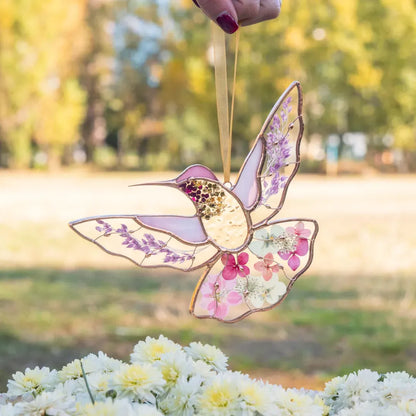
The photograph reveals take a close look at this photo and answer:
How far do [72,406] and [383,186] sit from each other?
45.2 feet

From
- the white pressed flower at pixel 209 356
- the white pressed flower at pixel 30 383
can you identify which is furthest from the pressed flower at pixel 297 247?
the white pressed flower at pixel 30 383

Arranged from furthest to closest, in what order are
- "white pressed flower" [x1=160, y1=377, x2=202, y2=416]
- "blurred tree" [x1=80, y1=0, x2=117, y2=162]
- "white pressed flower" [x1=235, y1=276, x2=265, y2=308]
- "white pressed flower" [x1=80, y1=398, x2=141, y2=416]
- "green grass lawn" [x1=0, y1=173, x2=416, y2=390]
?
"blurred tree" [x1=80, y1=0, x2=117, y2=162]
"green grass lawn" [x1=0, y1=173, x2=416, y2=390]
"white pressed flower" [x1=235, y1=276, x2=265, y2=308]
"white pressed flower" [x1=160, y1=377, x2=202, y2=416]
"white pressed flower" [x1=80, y1=398, x2=141, y2=416]

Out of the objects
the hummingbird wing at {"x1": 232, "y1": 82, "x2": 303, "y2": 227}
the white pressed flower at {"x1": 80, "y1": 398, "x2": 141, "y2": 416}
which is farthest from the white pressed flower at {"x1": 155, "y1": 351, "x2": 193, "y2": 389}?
the hummingbird wing at {"x1": 232, "y1": 82, "x2": 303, "y2": 227}

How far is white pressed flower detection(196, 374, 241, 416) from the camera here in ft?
3.17

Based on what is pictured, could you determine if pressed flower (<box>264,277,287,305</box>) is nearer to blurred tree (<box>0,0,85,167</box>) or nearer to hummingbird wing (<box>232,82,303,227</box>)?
hummingbird wing (<box>232,82,303,227</box>)

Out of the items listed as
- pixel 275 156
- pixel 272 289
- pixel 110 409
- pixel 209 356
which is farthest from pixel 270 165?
pixel 110 409

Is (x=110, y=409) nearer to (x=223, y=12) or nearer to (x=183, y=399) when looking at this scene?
(x=183, y=399)

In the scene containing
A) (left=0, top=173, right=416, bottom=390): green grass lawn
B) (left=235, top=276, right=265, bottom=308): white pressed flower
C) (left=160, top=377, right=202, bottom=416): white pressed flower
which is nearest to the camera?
(left=160, top=377, right=202, bottom=416): white pressed flower

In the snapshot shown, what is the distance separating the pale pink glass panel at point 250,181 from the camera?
51.3 inches

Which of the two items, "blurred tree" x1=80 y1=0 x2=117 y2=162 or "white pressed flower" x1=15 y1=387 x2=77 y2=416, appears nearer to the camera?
"white pressed flower" x1=15 y1=387 x2=77 y2=416

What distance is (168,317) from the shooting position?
13.4 ft

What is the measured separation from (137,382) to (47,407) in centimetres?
13

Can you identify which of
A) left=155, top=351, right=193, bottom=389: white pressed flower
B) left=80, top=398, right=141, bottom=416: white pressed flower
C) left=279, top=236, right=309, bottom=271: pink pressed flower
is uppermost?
left=279, top=236, right=309, bottom=271: pink pressed flower

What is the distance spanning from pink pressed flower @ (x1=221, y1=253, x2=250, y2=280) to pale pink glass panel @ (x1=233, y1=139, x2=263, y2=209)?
105 mm
